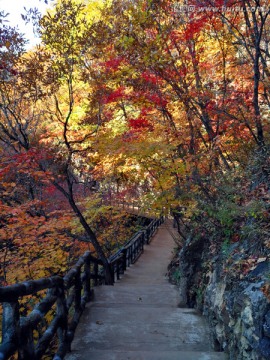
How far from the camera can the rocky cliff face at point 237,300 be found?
3334mm

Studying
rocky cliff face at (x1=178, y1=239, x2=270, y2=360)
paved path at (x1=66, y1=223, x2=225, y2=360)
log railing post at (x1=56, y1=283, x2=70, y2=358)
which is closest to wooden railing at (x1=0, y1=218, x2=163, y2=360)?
log railing post at (x1=56, y1=283, x2=70, y2=358)

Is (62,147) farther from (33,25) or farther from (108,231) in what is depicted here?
(108,231)

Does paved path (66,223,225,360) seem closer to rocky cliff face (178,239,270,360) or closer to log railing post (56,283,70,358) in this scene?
log railing post (56,283,70,358)

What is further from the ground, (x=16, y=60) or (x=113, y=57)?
(x=113, y=57)

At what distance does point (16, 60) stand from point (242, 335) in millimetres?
8076

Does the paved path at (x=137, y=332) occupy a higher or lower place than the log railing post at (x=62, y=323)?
lower

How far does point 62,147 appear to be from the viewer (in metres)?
9.95

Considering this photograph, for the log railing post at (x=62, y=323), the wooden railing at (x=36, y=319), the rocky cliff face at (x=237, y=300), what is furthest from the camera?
the log railing post at (x=62, y=323)

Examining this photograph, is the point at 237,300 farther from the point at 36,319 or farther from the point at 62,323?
the point at 36,319

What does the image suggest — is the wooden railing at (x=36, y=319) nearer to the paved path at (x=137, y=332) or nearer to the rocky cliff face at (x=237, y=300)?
the paved path at (x=137, y=332)

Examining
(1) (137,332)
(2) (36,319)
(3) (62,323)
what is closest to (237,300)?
(1) (137,332)

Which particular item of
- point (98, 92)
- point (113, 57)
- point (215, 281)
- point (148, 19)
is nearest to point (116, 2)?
point (148, 19)

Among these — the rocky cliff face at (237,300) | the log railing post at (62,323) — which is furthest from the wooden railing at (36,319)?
the rocky cliff face at (237,300)

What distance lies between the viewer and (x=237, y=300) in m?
4.04
